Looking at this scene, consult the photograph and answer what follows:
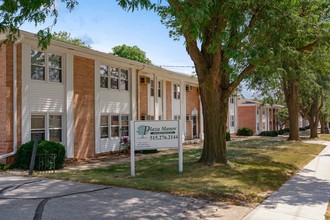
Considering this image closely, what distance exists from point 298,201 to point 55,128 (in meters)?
11.0

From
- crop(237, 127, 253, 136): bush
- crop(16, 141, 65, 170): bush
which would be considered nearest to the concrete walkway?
crop(16, 141, 65, 170): bush

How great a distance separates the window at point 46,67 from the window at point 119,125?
4.73m

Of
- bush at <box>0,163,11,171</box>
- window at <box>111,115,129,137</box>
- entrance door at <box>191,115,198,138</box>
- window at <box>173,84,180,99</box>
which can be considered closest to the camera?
bush at <box>0,163,11,171</box>

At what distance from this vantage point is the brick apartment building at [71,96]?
44.4 feet

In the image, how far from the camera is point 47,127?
1524 centimetres

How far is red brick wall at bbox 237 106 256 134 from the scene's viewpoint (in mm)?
49119

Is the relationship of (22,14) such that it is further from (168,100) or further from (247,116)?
(247,116)

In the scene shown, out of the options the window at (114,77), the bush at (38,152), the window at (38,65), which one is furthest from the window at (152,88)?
the bush at (38,152)

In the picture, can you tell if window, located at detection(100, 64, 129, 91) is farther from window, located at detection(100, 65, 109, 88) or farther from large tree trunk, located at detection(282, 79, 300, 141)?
large tree trunk, located at detection(282, 79, 300, 141)

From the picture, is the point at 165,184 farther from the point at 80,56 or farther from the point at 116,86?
the point at 116,86

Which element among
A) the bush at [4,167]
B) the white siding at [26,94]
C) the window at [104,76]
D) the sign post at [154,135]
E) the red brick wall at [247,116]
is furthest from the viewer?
the red brick wall at [247,116]

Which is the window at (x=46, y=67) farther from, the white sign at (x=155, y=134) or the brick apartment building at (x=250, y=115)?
the brick apartment building at (x=250, y=115)

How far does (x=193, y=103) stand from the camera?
3116 centimetres

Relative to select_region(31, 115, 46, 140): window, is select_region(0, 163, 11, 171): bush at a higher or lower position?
lower
